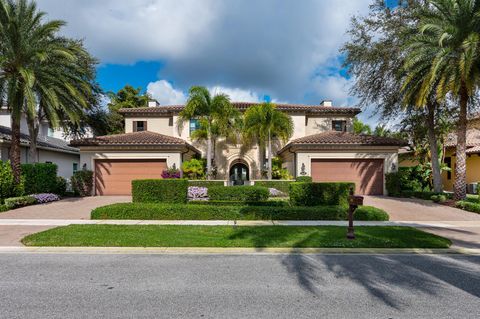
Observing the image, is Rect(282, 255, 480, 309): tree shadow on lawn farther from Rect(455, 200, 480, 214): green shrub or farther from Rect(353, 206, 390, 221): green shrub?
Rect(455, 200, 480, 214): green shrub

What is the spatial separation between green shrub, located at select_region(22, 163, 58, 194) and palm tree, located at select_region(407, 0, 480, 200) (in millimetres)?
21088

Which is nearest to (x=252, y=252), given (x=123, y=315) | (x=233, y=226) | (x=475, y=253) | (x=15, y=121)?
(x=233, y=226)

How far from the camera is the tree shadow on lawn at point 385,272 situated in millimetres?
5250

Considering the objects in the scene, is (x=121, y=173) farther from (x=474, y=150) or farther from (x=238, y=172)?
(x=474, y=150)

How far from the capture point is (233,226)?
415 inches

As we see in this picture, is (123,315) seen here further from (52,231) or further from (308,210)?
(308,210)

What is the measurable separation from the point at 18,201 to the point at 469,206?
853 inches

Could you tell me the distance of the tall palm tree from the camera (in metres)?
15.0

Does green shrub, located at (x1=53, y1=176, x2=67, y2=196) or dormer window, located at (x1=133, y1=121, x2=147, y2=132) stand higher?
dormer window, located at (x1=133, y1=121, x2=147, y2=132)

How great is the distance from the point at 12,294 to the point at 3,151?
18.5 metres

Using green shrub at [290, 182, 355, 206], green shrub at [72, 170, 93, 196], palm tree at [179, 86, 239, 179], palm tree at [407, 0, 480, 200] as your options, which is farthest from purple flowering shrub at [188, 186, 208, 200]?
palm tree at [407, 0, 480, 200]

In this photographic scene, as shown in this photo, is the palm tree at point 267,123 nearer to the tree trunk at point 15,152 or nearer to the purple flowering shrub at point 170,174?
the purple flowering shrub at point 170,174

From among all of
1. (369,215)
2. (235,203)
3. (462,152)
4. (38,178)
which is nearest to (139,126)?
(38,178)

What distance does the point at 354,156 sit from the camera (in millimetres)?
21219
